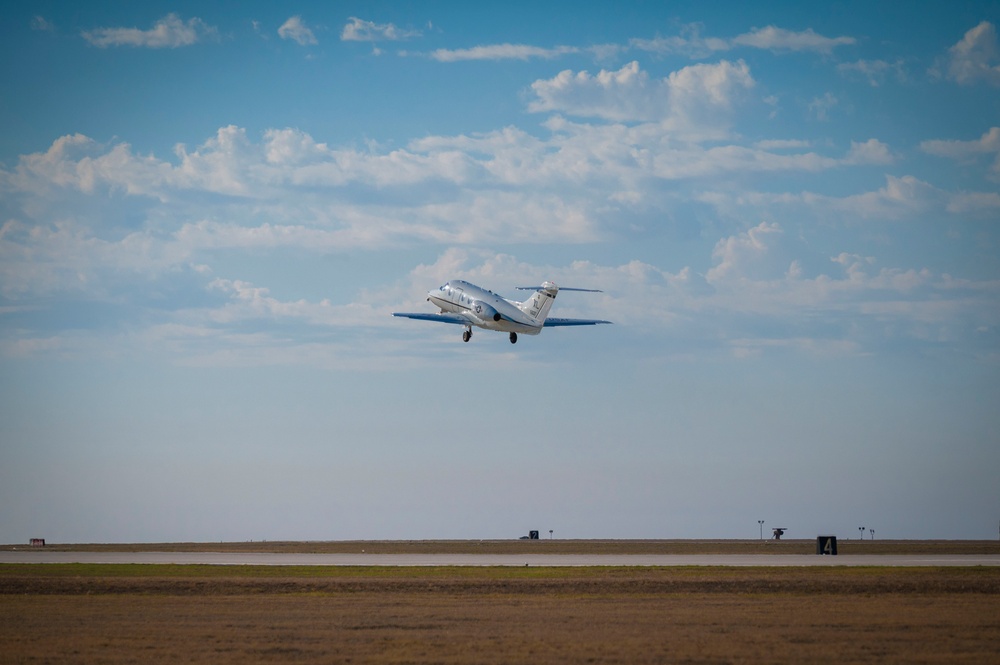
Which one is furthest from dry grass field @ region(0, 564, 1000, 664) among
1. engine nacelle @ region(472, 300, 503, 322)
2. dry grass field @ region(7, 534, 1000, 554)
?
dry grass field @ region(7, 534, 1000, 554)

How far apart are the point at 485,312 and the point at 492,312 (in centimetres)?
71

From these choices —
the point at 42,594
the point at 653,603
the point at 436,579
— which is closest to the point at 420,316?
the point at 436,579

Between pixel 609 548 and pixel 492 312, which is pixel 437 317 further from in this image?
pixel 609 548

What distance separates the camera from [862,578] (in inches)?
2304

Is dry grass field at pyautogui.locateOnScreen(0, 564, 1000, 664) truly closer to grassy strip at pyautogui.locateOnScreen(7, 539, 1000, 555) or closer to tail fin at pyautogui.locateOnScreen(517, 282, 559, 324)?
tail fin at pyautogui.locateOnScreen(517, 282, 559, 324)

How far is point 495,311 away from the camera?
88.9 m

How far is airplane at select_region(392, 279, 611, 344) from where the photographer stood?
293 feet

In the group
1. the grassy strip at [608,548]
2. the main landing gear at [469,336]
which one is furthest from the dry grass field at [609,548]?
the main landing gear at [469,336]

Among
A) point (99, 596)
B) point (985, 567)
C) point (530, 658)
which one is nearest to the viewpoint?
point (530, 658)

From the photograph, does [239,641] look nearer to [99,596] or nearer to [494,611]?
[494,611]

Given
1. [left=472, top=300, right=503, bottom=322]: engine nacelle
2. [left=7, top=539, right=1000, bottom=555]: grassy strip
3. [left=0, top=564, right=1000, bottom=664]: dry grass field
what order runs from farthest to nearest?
[left=7, top=539, right=1000, bottom=555]: grassy strip < [left=472, top=300, right=503, bottom=322]: engine nacelle < [left=0, top=564, right=1000, bottom=664]: dry grass field

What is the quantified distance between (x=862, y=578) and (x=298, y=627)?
31.2 m

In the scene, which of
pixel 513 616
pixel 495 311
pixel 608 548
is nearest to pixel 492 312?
pixel 495 311

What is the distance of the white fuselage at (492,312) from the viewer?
89062 mm
